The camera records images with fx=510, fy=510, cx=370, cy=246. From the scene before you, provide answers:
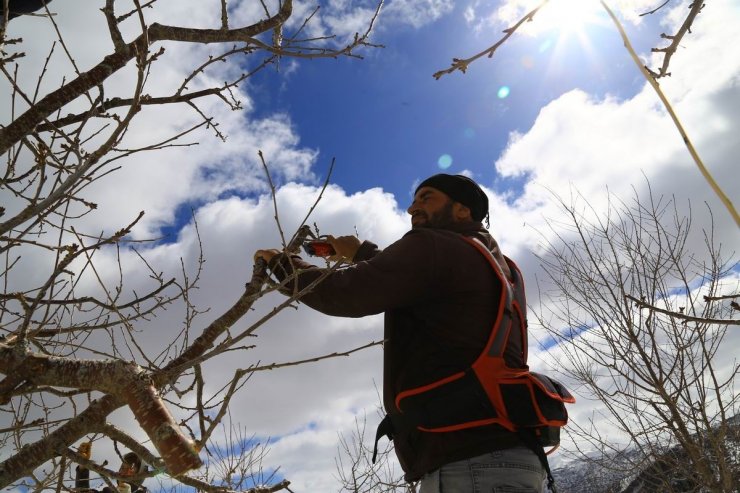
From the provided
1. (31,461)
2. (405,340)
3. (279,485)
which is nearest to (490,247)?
(405,340)

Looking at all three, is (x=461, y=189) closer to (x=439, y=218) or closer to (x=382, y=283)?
(x=439, y=218)

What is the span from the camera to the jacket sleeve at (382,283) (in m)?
1.91

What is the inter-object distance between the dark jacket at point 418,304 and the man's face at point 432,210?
41cm

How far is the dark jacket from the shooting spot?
6.11ft

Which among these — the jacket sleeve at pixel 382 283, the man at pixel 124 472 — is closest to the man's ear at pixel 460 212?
the jacket sleeve at pixel 382 283

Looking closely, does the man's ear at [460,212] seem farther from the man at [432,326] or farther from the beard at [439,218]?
the man at [432,326]

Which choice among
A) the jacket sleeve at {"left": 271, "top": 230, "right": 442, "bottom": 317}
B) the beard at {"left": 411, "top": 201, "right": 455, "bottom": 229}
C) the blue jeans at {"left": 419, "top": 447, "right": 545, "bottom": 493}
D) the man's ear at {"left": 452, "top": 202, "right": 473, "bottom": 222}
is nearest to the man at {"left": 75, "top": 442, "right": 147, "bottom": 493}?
the jacket sleeve at {"left": 271, "top": 230, "right": 442, "bottom": 317}

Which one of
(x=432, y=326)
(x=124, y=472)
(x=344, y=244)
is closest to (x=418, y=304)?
(x=432, y=326)

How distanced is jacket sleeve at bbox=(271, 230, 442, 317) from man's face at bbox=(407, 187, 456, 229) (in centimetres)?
48

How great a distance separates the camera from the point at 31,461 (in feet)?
4.69

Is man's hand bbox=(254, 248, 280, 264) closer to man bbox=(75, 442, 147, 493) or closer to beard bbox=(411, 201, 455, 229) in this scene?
beard bbox=(411, 201, 455, 229)

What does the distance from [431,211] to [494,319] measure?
2.42ft

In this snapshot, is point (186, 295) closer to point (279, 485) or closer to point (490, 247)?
point (279, 485)

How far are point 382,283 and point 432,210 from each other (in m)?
0.73
